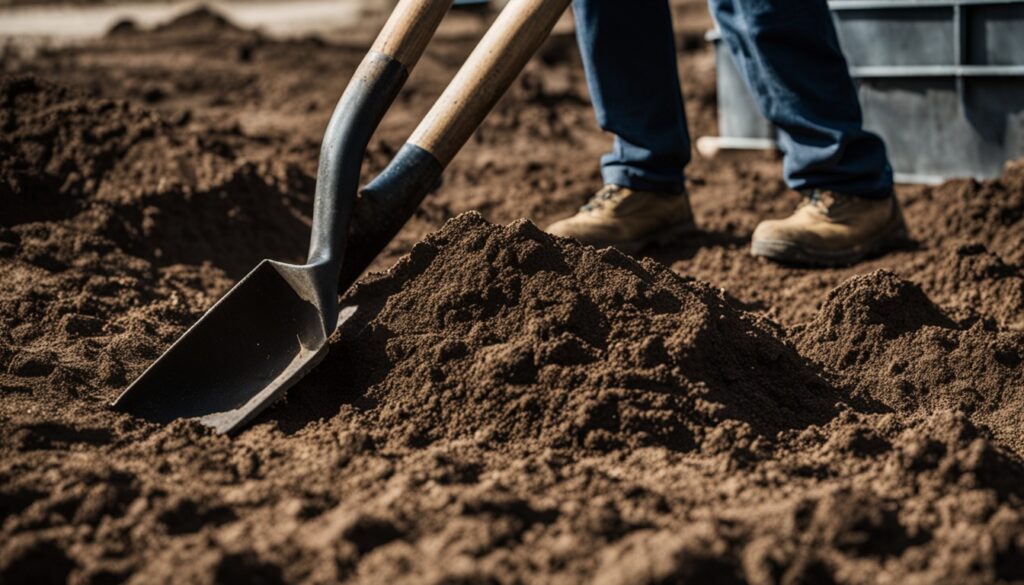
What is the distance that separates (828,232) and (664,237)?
1.84 ft

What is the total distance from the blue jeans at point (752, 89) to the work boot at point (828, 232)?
0.05 metres

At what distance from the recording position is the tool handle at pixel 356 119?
8.25 ft

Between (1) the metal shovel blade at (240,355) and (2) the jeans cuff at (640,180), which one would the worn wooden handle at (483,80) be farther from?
(2) the jeans cuff at (640,180)

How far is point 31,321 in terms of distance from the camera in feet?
9.30

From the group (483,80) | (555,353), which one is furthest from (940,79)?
(555,353)

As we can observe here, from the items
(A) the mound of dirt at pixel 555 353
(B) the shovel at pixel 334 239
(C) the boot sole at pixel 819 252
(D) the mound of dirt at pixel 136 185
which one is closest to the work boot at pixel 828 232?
(C) the boot sole at pixel 819 252

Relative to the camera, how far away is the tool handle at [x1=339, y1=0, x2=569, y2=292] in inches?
104

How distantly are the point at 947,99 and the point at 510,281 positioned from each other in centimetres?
265

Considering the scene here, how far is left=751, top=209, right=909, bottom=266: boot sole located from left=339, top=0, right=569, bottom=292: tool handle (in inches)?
46.1

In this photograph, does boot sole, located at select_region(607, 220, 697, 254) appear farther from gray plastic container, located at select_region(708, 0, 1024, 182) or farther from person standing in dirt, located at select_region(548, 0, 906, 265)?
gray plastic container, located at select_region(708, 0, 1024, 182)

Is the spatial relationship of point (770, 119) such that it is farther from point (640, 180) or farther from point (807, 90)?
point (640, 180)

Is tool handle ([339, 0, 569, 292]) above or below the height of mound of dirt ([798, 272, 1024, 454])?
above

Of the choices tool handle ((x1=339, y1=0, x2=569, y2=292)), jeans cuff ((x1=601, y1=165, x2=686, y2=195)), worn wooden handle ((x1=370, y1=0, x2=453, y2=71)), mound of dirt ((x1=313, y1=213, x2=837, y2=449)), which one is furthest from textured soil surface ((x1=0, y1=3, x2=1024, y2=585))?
worn wooden handle ((x1=370, y1=0, x2=453, y2=71))

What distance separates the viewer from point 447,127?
266cm
